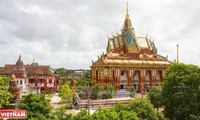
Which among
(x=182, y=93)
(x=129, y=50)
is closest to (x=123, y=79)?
(x=129, y=50)

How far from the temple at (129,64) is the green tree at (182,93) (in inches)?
1278

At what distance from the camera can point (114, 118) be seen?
21.8 meters

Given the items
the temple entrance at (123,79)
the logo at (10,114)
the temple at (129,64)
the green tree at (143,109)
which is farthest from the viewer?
the temple entrance at (123,79)

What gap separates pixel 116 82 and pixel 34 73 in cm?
2214

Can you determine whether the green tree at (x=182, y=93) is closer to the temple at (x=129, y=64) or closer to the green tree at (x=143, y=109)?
the green tree at (x=143, y=109)

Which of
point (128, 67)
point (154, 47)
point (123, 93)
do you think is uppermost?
point (154, 47)

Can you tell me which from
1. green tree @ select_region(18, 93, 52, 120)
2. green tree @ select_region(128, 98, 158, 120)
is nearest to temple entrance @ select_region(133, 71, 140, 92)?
green tree @ select_region(128, 98, 158, 120)

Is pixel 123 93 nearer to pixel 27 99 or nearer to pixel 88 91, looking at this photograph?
pixel 88 91

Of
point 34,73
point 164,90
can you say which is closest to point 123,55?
point 34,73

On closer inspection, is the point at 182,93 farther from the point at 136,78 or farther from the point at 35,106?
the point at 136,78

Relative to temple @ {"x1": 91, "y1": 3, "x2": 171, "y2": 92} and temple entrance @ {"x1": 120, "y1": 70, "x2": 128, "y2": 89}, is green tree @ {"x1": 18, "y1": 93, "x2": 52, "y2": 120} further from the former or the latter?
temple entrance @ {"x1": 120, "y1": 70, "x2": 128, "y2": 89}

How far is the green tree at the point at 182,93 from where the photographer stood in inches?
1209

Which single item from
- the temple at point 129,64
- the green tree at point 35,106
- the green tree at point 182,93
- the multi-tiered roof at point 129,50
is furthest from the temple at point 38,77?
the green tree at point 35,106

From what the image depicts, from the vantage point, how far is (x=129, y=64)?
2692 inches
